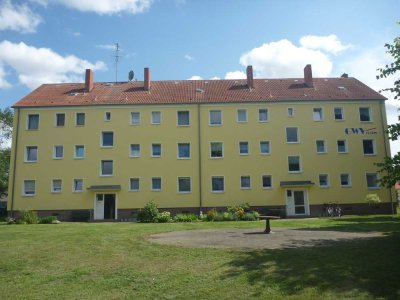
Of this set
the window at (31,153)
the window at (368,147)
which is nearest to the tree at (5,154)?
the window at (31,153)

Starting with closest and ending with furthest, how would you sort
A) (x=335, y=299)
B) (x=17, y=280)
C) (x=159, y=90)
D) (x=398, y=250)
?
(x=335, y=299)
(x=17, y=280)
(x=398, y=250)
(x=159, y=90)

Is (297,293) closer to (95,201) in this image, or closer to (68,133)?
(95,201)

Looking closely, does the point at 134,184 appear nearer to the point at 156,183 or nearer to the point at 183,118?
the point at 156,183

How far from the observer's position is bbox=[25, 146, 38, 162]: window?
3556 centimetres

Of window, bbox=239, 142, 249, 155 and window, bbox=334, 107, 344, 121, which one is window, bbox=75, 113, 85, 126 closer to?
window, bbox=239, 142, 249, 155

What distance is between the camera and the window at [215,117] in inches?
1425

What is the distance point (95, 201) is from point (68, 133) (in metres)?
6.76

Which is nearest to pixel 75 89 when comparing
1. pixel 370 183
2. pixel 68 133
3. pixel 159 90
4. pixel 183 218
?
pixel 68 133

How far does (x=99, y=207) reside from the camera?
34781 millimetres

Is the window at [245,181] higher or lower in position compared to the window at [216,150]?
lower

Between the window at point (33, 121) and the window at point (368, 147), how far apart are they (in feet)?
98.7

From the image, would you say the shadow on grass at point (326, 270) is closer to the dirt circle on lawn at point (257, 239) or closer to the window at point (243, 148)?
the dirt circle on lawn at point (257, 239)

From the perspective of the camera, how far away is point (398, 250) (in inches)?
470

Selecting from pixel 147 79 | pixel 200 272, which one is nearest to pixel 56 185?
pixel 147 79
